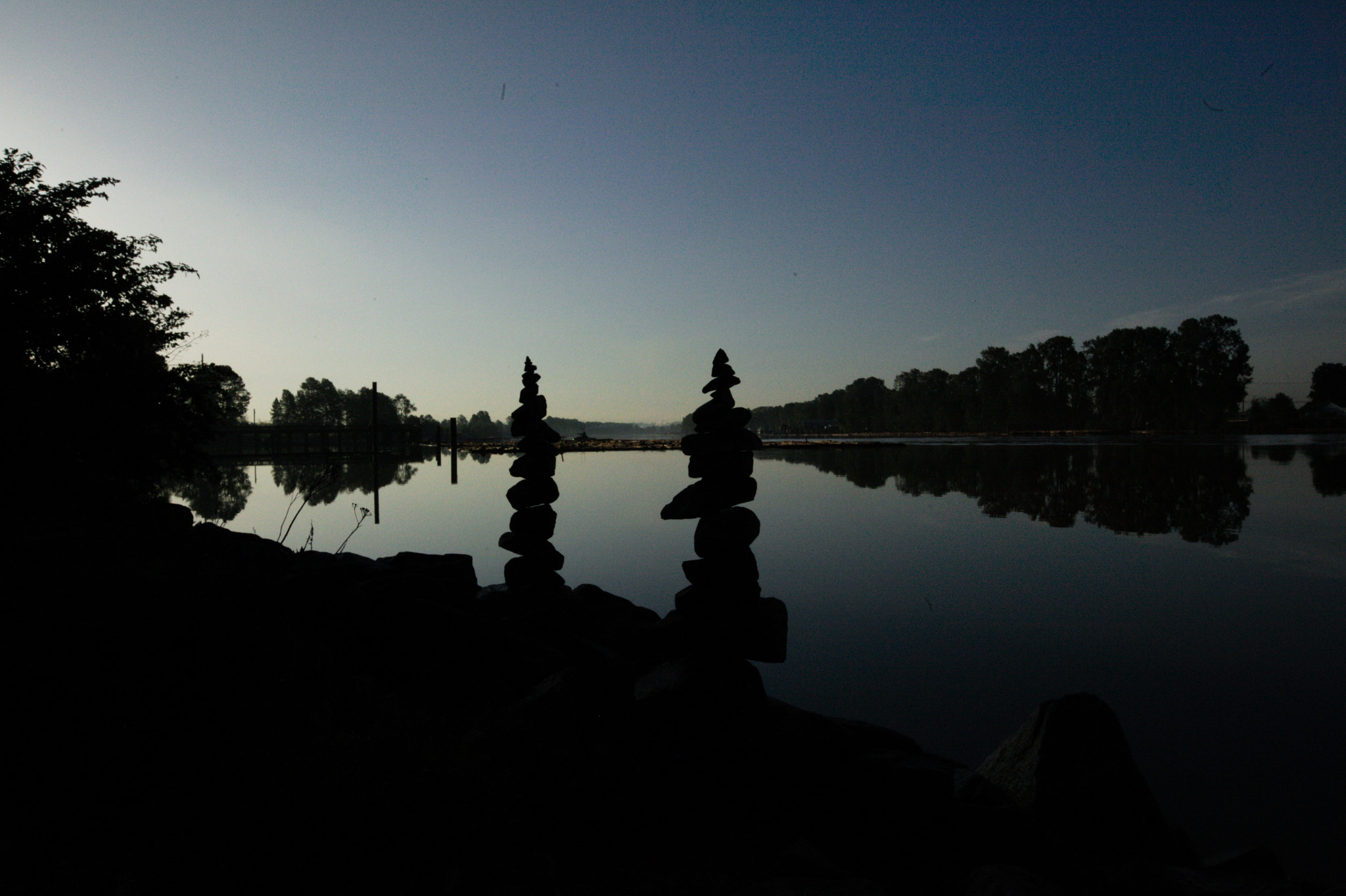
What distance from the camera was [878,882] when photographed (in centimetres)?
473

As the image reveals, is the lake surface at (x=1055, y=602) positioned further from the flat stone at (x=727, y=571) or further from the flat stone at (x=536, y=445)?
the flat stone at (x=536, y=445)

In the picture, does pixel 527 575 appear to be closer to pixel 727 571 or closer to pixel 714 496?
pixel 714 496

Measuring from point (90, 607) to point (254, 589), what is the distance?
1.36m

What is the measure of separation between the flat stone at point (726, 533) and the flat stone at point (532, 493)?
4.12 meters

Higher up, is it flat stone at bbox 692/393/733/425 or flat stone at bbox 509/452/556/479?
flat stone at bbox 692/393/733/425

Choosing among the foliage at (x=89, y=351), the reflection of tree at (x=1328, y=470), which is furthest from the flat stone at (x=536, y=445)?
the reflection of tree at (x=1328, y=470)

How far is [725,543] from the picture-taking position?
6996mm

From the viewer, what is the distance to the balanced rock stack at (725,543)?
6875mm

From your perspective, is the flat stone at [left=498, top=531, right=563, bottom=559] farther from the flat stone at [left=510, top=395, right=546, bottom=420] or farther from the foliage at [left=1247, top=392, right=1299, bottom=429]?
the foliage at [left=1247, top=392, right=1299, bottom=429]

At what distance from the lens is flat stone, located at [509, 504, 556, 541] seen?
1048cm

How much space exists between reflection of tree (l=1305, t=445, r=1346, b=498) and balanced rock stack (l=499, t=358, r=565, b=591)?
33.9 m

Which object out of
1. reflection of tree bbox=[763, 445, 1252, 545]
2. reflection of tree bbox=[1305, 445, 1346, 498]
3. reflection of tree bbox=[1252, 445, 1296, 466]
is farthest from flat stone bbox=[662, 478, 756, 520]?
reflection of tree bbox=[1252, 445, 1296, 466]

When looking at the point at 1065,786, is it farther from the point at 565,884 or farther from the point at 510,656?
the point at 510,656

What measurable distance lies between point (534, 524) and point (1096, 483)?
34957 millimetres
